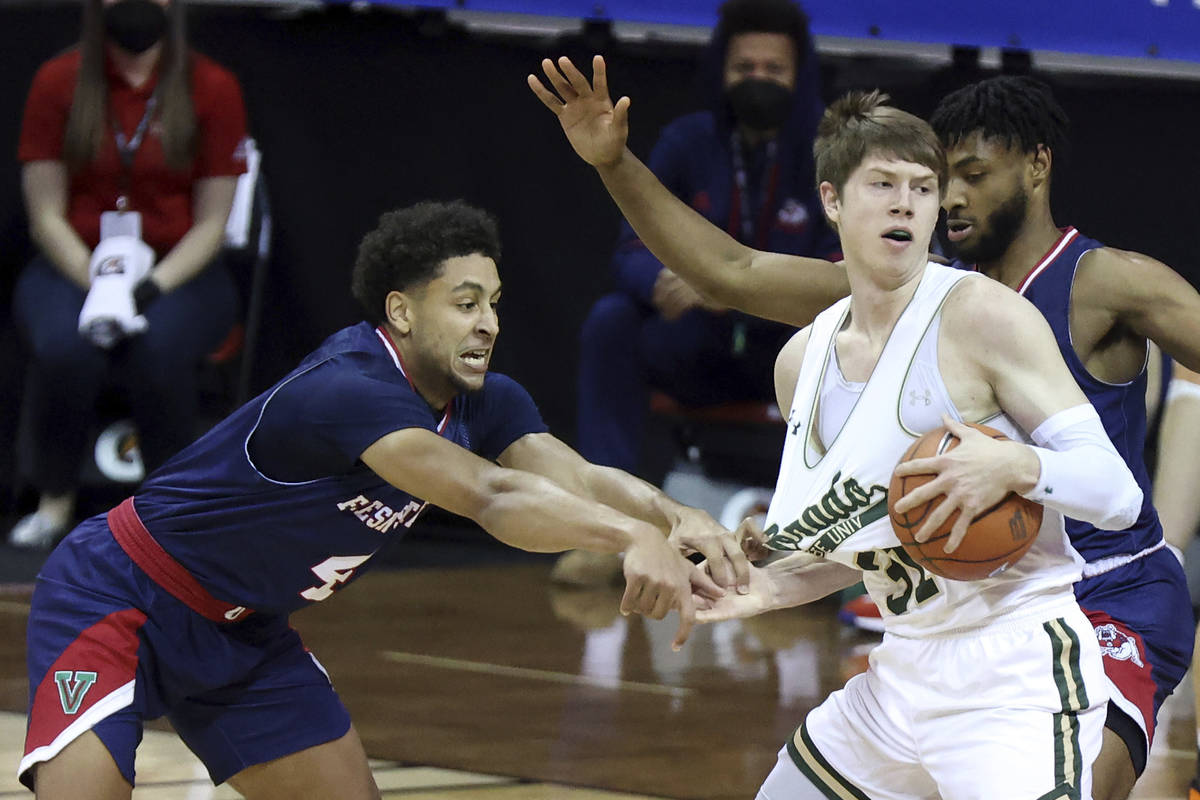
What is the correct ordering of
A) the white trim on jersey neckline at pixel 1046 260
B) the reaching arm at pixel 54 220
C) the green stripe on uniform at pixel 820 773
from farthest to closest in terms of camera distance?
the reaching arm at pixel 54 220 → the white trim on jersey neckline at pixel 1046 260 → the green stripe on uniform at pixel 820 773

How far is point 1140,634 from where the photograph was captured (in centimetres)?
336

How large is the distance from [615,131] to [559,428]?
4.29 meters

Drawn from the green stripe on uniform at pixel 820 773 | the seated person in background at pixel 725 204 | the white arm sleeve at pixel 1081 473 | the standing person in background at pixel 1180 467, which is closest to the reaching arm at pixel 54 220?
the seated person in background at pixel 725 204

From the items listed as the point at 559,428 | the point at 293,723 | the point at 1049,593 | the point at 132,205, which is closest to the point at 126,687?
the point at 293,723

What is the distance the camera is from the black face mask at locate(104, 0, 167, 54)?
641cm

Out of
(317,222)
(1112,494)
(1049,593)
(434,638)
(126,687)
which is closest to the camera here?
(1112,494)

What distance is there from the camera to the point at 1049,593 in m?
2.98

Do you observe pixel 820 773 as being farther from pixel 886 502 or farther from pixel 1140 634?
pixel 1140 634

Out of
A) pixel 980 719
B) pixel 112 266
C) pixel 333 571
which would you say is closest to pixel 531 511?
pixel 333 571

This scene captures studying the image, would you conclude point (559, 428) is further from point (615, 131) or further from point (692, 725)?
point (615, 131)

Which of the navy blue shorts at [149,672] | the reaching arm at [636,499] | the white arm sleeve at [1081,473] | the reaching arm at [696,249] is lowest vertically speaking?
the navy blue shorts at [149,672]

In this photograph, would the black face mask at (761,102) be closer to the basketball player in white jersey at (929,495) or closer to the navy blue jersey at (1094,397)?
the navy blue jersey at (1094,397)

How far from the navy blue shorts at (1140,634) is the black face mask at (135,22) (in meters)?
4.28

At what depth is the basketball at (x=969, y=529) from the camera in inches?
108
